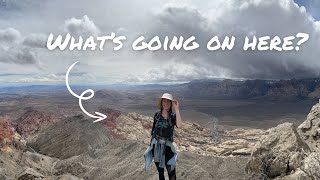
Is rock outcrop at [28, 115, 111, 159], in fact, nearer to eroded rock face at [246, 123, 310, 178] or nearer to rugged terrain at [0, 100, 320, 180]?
rugged terrain at [0, 100, 320, 180]

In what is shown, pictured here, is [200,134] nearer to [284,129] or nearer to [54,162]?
[54,162]

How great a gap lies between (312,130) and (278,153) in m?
3.10

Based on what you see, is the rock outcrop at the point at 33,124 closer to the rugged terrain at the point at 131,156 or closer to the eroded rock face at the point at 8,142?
the rugged terrain at the point at 131,156

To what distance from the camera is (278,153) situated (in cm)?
1154

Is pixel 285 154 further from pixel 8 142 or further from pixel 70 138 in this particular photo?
pixel 70 138

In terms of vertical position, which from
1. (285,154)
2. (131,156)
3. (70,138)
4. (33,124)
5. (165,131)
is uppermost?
(165,131)

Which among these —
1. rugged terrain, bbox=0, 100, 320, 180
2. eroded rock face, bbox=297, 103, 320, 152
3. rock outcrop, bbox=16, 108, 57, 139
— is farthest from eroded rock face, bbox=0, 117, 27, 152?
eroded rock face, bbox=297, 103, 320, 152

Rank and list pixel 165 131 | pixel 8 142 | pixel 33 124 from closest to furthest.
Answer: pixel 165 131, pixel 8 142, pixel 33 124

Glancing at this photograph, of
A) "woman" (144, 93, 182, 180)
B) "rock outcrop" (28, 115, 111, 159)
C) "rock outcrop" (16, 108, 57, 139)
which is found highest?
"woman" (144, 93, 182, 180)

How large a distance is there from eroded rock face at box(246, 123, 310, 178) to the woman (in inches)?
155

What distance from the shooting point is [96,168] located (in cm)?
1895

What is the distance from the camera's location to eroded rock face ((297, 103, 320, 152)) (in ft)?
43.7

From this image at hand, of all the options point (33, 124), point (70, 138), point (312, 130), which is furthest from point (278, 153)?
point (33, 124)

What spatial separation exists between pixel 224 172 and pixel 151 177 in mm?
2378
